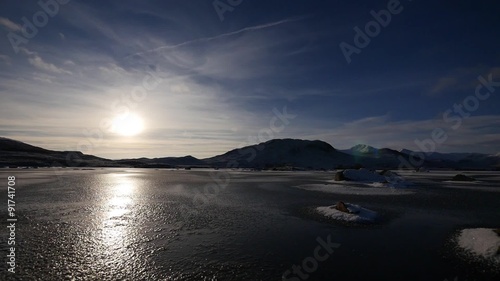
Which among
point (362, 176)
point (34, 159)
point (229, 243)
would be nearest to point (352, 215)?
point (229, 243)

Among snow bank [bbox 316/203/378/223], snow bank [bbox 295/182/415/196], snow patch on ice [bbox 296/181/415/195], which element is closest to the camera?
snow bank [bbox 316/203/378/223]

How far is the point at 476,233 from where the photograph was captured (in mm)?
14734

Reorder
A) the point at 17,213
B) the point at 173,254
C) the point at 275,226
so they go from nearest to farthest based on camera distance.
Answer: the point at 173,254 → the point at 275,226 → the point at 17,213

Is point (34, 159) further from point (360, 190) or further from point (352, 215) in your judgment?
point (352, 215)

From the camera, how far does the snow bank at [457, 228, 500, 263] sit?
12.0 metres

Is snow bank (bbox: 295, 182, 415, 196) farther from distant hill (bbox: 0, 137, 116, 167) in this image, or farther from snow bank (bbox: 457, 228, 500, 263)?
distant hill (bbox: 0, 137, 116, 167)

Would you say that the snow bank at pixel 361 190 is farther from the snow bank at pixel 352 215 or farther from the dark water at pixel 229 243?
the snow bank at pixel 352 215

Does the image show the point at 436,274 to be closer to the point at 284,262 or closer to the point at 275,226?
the point at 284,262

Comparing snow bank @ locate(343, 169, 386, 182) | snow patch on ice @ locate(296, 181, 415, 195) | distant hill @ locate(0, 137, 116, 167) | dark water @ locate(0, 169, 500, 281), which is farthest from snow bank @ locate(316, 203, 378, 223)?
distant hill @ locate(0, 137, 116, 167)

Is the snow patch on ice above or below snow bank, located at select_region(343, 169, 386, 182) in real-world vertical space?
below

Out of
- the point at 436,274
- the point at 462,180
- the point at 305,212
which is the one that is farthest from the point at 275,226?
the point at 462,180

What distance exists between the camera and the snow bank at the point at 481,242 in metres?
12.0

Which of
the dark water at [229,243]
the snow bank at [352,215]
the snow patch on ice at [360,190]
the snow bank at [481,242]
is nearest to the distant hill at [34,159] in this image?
the dark water at [229,243]

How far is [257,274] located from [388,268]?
520 cm
